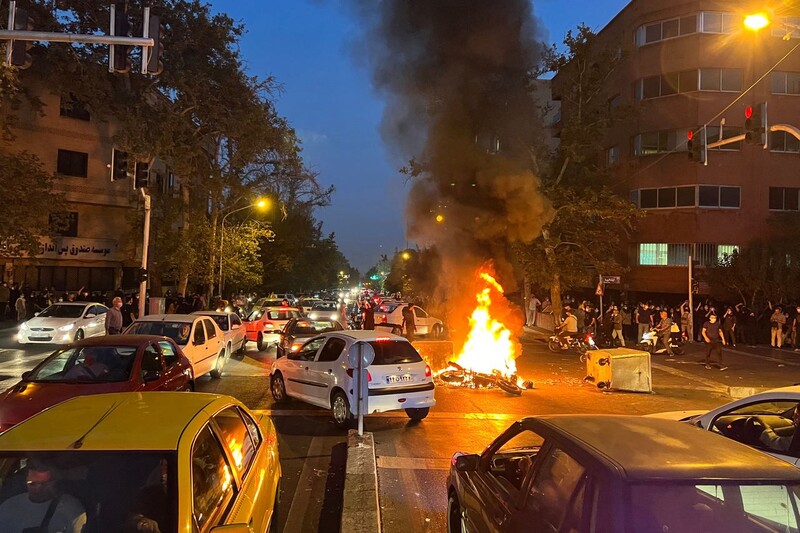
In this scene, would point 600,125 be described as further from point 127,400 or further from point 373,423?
point 127,400

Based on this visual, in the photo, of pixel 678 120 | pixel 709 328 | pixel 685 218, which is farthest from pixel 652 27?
pixel 709 328

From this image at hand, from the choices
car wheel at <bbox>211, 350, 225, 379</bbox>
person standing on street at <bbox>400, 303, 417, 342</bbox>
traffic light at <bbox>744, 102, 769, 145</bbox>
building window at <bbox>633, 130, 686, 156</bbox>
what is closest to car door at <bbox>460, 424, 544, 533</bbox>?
car wheel at <bbox>211, 350, 225, 379</bbox>

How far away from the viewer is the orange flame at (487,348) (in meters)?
12.8

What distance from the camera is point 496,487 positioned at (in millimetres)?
3510

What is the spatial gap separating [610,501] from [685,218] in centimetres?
3084

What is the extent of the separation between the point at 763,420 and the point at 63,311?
18.2 metres

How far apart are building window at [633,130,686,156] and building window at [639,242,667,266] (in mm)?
5044

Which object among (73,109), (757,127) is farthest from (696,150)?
(73,109)

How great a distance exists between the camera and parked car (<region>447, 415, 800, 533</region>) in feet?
7.95

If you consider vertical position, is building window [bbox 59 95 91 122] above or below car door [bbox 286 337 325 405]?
above

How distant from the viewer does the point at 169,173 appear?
4150 centimetres

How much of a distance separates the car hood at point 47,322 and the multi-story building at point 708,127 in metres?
24.8

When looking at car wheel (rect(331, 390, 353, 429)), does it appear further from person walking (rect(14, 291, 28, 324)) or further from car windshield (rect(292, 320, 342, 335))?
person walking (rect(14, 291, 28, 324))

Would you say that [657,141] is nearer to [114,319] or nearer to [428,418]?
[428,418]
